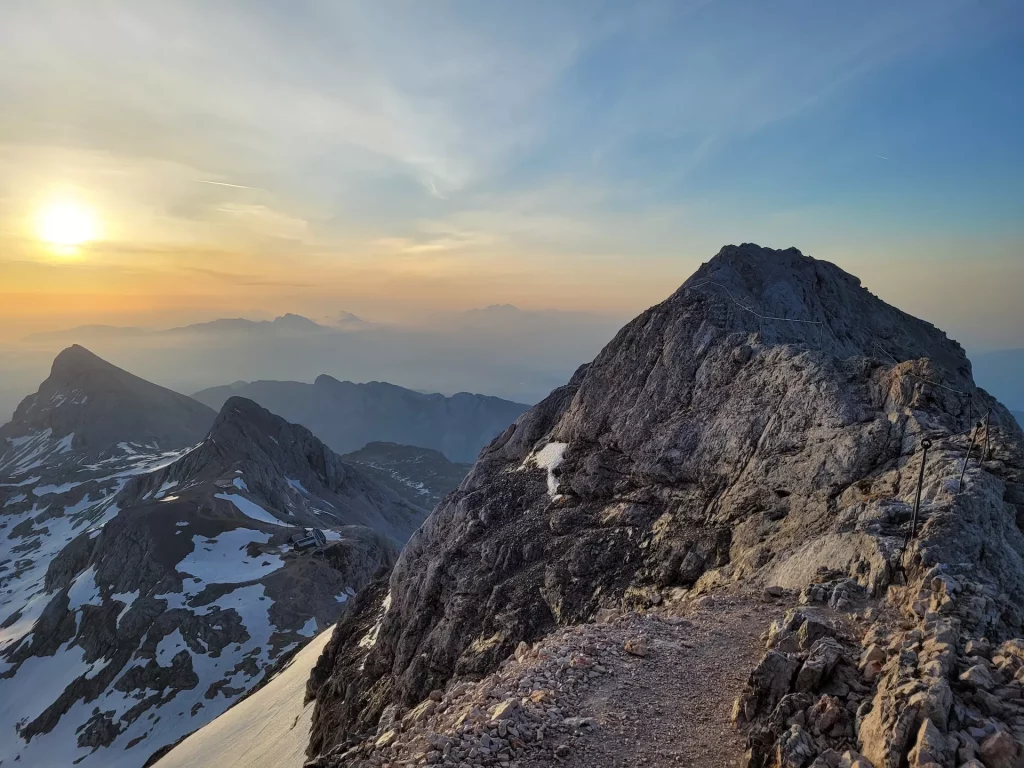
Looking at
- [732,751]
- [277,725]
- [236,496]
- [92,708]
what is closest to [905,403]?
[732,751]

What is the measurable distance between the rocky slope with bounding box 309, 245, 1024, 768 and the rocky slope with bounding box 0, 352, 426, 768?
1606 inches

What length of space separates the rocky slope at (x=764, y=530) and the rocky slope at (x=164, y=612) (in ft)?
134

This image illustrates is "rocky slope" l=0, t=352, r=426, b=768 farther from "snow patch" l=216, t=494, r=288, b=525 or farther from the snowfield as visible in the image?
the snowfield

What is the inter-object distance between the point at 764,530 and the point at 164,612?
9088cm

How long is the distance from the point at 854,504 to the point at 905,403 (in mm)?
5891

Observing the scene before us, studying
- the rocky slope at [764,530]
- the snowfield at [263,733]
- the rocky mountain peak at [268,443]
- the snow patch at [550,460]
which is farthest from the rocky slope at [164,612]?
the snow patch at [550,460]

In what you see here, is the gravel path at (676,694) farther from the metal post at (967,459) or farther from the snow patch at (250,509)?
the snow patch at (250,509)

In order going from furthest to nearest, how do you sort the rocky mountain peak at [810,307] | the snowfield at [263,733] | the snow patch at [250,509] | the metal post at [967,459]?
the snow patch at [250,509] → the snowfield at [263,733] → the rocky mountain peak at [810,307] → the metal post at [967,459]

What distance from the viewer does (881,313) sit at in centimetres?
5091

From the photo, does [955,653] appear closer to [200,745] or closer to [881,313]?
[881,313]

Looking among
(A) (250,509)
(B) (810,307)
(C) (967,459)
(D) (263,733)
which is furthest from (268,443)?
(C) (967,459)

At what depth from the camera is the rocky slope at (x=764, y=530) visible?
12.0m

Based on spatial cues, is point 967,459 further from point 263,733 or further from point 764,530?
point 263,733

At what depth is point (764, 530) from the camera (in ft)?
77.2
